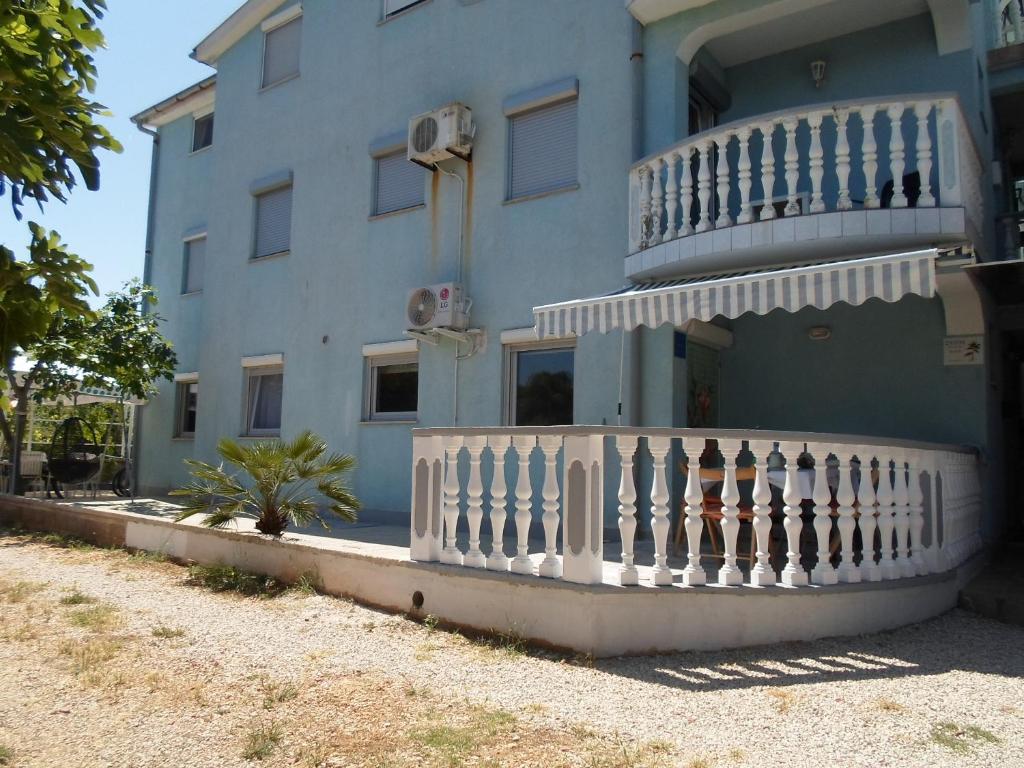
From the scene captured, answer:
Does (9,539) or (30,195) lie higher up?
(30,195)

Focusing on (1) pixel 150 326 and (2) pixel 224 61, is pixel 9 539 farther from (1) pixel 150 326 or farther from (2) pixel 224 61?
(2) pixel 224 61

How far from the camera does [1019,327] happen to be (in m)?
11.2

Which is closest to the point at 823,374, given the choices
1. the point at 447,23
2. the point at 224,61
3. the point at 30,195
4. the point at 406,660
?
the point at 406,660

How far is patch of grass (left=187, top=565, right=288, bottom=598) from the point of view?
8219mm

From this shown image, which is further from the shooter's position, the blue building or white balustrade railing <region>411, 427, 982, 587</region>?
the blue building

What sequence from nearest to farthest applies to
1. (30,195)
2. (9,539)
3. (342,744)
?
(30,195) → (342,744) → (9,539)

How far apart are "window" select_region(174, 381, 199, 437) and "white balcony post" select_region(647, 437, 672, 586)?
47.4ft

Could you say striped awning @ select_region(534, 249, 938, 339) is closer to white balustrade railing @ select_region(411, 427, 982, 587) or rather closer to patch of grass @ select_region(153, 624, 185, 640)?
white balustrade railing @ select_region(411, 427, 982, 587)

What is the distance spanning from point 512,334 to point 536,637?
5.92 m

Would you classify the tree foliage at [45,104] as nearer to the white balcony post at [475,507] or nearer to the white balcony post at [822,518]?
the white balcony post at [475,507]

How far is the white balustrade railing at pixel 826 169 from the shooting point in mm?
8164

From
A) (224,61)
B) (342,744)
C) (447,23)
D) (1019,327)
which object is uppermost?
(224,61)

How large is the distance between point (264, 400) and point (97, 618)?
8914 millimetres

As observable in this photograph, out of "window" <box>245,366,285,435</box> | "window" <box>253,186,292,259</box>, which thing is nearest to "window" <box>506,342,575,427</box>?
"window" <box>245,366,285,435</box>
